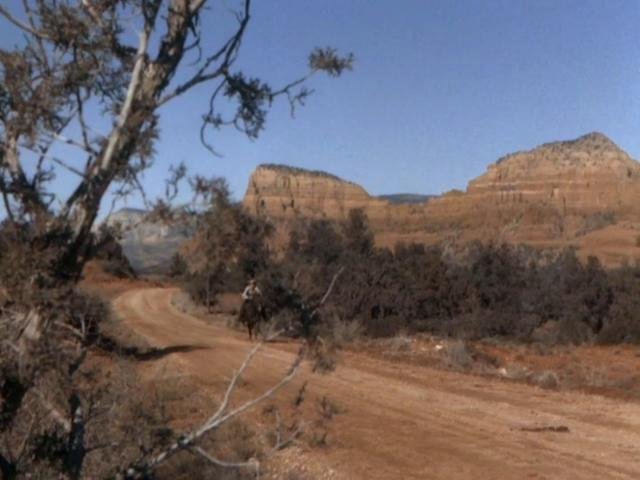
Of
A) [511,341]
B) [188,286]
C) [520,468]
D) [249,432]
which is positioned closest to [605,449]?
[520,468]

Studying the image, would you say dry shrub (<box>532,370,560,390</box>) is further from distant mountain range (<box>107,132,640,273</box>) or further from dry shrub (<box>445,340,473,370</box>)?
distant mountain range (<box>107,132,640,273</box>)

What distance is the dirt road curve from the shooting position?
44.3ft

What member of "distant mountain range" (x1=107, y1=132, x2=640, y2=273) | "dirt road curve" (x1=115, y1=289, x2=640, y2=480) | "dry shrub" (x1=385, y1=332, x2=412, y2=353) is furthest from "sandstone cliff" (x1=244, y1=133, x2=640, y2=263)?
"dirt road curve" (x1=115, y1=289, x2=640, y2=480)

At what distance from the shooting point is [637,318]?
35125 mm

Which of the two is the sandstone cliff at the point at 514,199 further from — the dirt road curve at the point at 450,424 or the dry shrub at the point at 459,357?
the dirt road curve at the point at 450,424

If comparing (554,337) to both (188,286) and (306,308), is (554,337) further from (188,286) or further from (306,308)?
(306,308)

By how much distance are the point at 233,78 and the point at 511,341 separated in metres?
28.4

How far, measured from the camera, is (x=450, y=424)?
16.9 metres

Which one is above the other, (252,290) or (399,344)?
(252,290)

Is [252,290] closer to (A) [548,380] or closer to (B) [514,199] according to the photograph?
(A) [548,380]

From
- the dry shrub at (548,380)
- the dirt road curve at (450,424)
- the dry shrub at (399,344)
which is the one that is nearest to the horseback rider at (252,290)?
the dirt road curve at (450,424)

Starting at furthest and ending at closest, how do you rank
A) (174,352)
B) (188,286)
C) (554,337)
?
1. (188,286)
2. (554,337)
3. (174,352)

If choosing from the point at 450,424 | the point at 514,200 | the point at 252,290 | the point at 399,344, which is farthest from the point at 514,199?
the point at 450,424

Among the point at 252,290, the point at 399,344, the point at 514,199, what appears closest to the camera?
the point at 252,290
